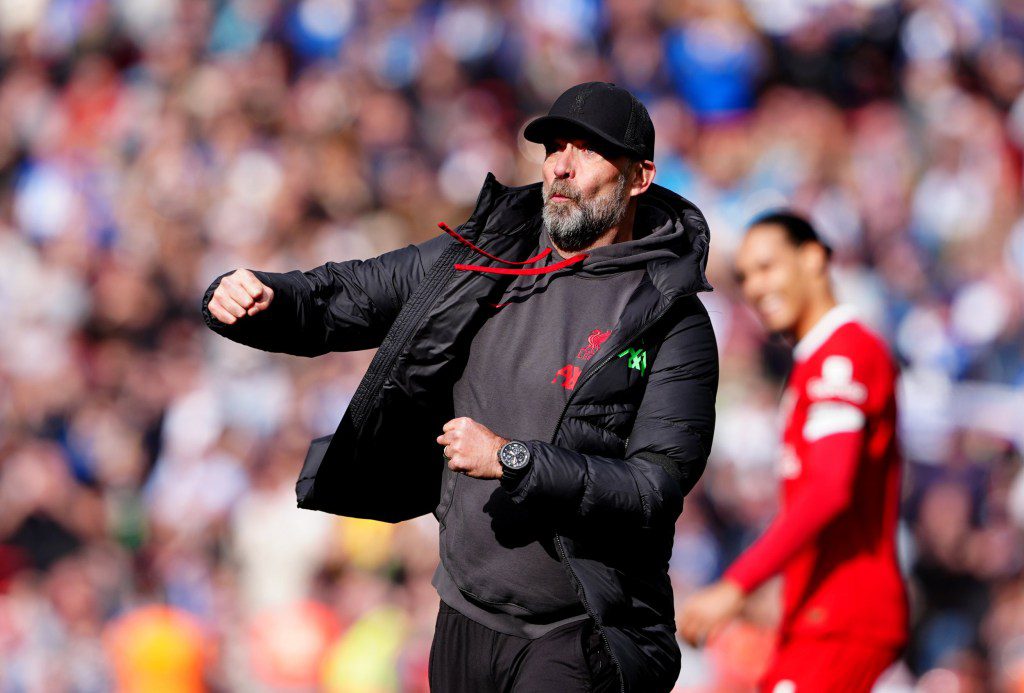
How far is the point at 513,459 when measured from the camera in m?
2.95

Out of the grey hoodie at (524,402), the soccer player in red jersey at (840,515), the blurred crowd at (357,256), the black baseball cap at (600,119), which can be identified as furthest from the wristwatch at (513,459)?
the blurred crowd at (357,256)

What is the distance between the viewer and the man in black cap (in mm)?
3170

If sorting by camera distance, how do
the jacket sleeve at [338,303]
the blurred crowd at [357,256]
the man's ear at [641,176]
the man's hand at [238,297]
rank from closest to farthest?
the man's hand at [238,297] < the jacket sleeve at [338,303] < the man's ear at [641,176] < the blurred crowd at [357,256]

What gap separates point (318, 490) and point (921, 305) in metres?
5.98

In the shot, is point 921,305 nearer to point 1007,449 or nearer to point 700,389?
point 1007,449

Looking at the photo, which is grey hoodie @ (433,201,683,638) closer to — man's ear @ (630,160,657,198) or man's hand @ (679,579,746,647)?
man's ear @ (630,160,657,198)

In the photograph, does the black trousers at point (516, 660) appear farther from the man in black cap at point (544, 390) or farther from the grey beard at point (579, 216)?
the grey beard at point (579, 216)

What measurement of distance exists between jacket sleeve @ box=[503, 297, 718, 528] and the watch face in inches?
0.8

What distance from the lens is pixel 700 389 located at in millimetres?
3293

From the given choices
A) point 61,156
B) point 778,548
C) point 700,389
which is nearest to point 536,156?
point 61,156

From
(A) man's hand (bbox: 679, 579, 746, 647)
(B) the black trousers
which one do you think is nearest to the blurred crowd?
(A) man's hand (bbox: 679, 579, 746, 647)

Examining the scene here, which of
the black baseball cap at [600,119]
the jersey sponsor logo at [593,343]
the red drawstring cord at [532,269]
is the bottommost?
the jersey sponsor logo at [593,343]

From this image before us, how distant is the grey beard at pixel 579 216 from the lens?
3420mm

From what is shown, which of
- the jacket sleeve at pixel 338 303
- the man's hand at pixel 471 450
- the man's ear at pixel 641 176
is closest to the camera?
the man's hand at pixel 471 450
